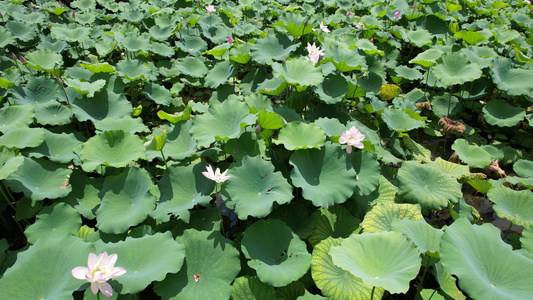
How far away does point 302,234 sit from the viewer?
7.70 feet

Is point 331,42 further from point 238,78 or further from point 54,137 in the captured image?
point 54,137

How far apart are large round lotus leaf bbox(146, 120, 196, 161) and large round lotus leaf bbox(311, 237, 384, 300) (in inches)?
48.6

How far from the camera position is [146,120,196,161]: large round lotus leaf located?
8.63ft

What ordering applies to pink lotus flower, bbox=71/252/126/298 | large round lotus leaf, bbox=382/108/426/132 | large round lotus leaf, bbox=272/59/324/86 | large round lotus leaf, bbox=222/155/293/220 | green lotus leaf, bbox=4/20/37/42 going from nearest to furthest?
1. pink lotus flower, bbox=71/252/126/298
2. large round lotus leaf, bbox=222/155/293/220
3. large round lotus leaf, bbox=272/59/324/86
4. large round lotus leaf, bbox=382/108/426/132
5. green lotus leaf, bbox=4/20/37/42

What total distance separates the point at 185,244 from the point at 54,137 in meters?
1.61

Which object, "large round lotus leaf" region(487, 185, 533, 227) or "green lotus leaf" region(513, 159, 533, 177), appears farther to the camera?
"green lotus leaf" region(513, 159, 533, 177)

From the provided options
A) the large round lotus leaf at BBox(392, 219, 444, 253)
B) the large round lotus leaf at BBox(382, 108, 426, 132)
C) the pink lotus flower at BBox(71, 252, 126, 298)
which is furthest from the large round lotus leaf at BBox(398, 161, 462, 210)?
the pink lotus flower at BBox(71, 252, 126, 298)

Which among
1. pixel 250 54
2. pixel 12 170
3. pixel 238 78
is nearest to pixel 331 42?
pixel 250 54

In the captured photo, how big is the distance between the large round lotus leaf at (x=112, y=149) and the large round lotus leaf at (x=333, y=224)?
1.40 meters

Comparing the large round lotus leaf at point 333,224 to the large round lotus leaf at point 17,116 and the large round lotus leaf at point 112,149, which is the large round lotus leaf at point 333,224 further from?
the large round lotus leaf at point 17,116

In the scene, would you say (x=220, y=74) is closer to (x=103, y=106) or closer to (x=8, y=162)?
(x=103, y=106)

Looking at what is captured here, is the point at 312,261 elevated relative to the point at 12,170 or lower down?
lower down

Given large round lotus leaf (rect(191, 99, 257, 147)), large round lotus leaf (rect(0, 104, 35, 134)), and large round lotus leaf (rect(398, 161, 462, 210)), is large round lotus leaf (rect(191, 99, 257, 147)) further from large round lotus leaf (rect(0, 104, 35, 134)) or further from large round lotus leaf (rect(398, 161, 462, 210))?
large round lotus leaf (rect(0, 104, 35, 134))

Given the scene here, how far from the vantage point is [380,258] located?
5.79ft
